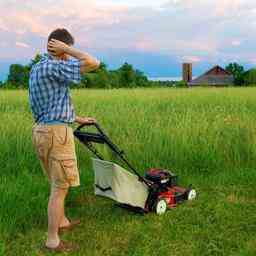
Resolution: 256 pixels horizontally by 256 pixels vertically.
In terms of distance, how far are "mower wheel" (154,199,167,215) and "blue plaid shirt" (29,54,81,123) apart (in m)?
1.36

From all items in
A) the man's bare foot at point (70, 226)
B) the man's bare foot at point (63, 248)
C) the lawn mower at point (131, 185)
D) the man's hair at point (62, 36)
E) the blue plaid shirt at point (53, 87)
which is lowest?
the man's bare foot at point (63, 248)

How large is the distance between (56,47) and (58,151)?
781 millimetres

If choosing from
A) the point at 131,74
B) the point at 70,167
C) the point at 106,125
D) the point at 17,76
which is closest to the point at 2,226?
the point at 70,167

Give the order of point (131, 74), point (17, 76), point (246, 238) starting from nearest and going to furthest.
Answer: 1. point (246, 238)
2. point (17, 76)
3. point (131, 74)

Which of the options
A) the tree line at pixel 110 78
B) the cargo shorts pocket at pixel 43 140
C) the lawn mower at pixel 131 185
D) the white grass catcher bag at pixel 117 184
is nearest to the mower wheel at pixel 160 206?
the lawn mower at pixel 131 185

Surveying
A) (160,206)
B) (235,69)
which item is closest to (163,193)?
(160,206)

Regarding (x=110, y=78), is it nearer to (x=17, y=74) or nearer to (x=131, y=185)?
(x=17, y=74)

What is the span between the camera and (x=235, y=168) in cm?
618

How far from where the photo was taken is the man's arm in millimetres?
3637

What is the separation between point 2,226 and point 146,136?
10.3 ft

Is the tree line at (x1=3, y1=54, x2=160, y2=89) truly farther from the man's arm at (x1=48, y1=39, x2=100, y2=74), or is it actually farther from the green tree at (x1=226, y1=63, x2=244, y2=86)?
the man's arm at (x1=48, y1=39, x2=100, y2=74)

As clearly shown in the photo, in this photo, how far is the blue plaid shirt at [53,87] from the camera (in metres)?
3.65

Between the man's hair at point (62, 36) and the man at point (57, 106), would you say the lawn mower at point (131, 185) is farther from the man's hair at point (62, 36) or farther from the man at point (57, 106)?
the man's hair at point (62, 36)

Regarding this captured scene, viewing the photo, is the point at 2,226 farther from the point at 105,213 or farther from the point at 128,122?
the point at 128,122
